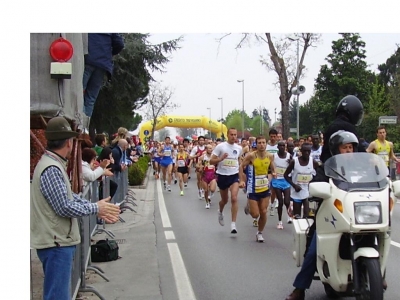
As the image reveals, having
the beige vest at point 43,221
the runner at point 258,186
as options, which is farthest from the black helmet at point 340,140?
the runner at point 258,186

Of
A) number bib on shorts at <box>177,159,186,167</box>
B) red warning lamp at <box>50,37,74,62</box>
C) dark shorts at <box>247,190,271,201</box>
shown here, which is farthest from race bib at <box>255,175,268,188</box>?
number bib on shorts at <box>177,159,186,167</box>

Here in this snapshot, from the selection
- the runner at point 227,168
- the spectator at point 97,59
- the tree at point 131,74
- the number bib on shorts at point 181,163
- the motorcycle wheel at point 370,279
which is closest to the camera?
the motorcycle wheel at point 370,279

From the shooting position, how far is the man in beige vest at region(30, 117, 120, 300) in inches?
181

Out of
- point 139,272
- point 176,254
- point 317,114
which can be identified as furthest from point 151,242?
point 317,114

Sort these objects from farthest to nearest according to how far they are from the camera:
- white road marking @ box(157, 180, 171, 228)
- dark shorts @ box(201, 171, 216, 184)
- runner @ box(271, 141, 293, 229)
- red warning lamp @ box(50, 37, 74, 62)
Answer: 1. dark shorts @ box(201, 171, 216, 184)
2. white road marking @ box(157, 180, 171, 228)
3. runner @ box(271, 141, 293, 229)
4. red warning lamp @ box(50, 37, 74, 62)

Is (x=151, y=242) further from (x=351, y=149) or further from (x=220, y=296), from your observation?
(x=351, y=149)

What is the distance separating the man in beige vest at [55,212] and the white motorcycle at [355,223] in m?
2.09

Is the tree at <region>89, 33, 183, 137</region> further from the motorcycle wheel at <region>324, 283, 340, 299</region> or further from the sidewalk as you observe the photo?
the motorcycle wheel at <region>324, 283, 340, 299</region>

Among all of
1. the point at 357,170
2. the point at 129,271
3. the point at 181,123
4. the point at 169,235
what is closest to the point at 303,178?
the point at 169,235

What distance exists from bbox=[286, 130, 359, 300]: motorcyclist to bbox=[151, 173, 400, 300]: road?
55 cm

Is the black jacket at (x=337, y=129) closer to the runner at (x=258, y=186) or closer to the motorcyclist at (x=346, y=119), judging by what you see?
the motorcyclist at (x=346, y=119)

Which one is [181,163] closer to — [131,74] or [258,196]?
[131,74]

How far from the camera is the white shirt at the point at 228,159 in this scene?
11.6m

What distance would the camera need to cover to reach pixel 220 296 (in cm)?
678
